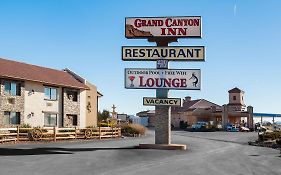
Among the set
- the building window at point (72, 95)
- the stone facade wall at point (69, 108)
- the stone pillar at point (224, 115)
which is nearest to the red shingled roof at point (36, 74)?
the building window at point (72, 95)

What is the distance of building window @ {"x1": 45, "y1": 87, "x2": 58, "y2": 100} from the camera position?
4394cm

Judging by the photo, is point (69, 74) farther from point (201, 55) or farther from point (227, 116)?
point (227, 116)

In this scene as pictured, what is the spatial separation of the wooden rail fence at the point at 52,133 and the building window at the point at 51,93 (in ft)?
22.0

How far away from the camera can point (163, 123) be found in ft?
94.1

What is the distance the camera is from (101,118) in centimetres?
6825

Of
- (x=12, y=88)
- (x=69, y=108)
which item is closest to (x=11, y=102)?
(x=12, y=88)

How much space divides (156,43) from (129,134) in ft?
68.4

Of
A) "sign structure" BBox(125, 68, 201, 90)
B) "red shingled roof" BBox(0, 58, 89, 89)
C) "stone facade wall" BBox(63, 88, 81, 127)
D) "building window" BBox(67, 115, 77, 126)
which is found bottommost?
"building window" BBox(67, 115, 77, 126)

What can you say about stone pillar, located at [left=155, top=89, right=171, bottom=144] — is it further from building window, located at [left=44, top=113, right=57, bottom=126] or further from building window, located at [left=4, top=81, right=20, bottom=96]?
building window, located at [left=44, top=113, right=57, bottom=126]

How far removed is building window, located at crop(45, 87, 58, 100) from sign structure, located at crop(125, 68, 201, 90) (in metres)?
17.2

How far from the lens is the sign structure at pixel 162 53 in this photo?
2819 centimetres

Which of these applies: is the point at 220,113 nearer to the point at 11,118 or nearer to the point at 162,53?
the point at 11,118

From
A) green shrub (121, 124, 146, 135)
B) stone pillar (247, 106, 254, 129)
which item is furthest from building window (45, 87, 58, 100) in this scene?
stone pillar (247, 106, 254, 129)

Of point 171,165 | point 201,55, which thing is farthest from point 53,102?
point 171,165
